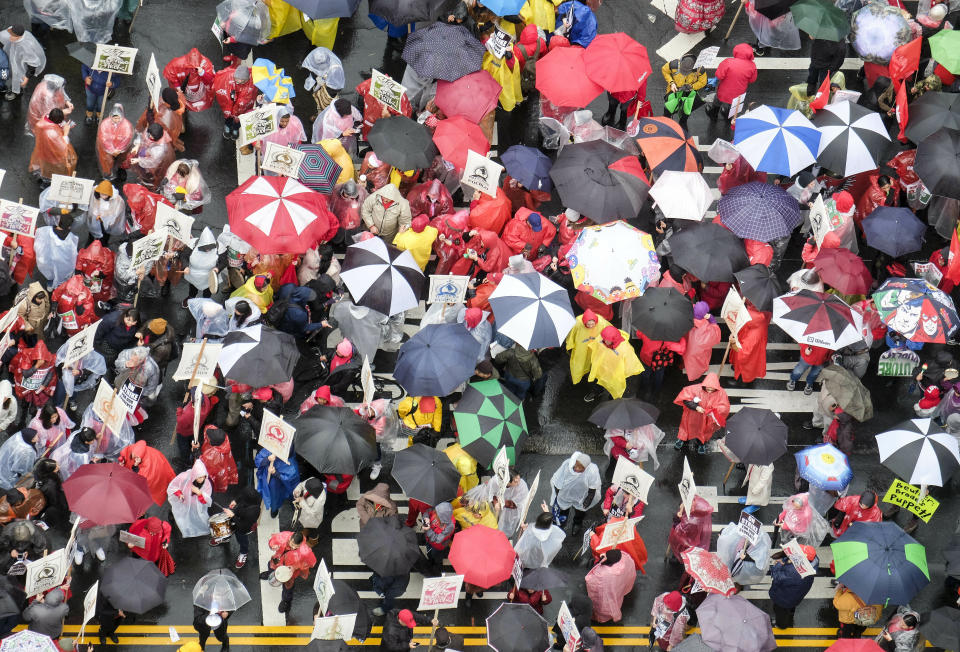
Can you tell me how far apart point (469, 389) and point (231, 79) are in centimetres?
790

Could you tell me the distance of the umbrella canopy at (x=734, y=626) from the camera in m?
19.2

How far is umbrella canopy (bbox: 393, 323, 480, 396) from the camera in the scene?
21.5 m

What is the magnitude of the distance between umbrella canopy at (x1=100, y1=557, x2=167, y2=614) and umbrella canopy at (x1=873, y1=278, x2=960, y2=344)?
1197 centimetres

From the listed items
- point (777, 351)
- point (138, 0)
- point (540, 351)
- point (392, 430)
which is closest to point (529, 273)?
point (540, 351)

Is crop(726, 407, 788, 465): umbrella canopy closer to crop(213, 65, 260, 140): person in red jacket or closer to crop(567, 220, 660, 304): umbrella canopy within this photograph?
crop(567, 220, 660, 304): umbrella canopy

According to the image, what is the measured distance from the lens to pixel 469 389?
21844mm

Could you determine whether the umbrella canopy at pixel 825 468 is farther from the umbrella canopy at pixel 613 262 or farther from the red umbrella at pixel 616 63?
the red umbrella at pixel 616 63

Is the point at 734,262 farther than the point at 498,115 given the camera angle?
No

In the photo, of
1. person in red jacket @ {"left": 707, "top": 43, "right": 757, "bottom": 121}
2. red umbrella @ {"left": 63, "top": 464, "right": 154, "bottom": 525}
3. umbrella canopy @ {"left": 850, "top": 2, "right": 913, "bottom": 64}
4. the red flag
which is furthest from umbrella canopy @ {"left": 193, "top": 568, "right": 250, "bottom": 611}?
umbrella canopy @ {"left": 850, "top": 2, "right": 913, "bottom": 64}

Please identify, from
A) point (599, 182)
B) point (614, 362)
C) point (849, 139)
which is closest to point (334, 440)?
point (614, 362)

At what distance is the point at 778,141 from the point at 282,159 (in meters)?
8.45

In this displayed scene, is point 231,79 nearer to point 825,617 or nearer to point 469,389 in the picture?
point 469,389

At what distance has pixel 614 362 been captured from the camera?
22922 mm

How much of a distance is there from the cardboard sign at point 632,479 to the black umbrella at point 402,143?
6571 millimetres
